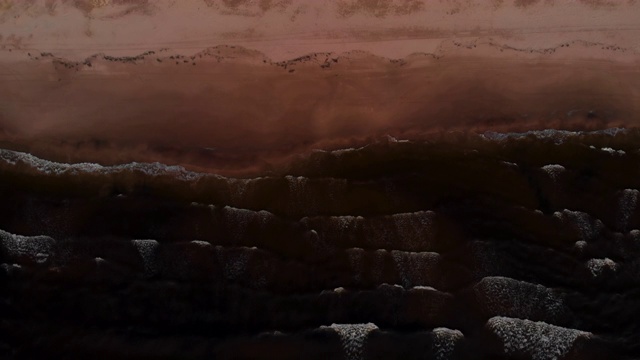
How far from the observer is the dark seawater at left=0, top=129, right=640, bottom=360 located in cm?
596

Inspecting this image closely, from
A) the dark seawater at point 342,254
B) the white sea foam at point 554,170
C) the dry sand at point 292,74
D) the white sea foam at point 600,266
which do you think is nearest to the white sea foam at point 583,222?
the dark seawater at point 342,254

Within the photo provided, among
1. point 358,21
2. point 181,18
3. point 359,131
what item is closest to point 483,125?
point 359,131

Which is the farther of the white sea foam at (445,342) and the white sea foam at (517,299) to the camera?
the white sea foam at (517,299)

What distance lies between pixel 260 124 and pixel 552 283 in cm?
374

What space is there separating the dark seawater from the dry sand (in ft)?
0.95

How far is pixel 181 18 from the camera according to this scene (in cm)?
677

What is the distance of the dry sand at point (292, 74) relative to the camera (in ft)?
22.2

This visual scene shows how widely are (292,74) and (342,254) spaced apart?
7.24 ft

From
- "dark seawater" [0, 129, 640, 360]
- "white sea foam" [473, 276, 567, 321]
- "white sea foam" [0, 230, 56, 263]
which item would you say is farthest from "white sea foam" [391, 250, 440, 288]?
"white sea foam" [0, 230, 56, 263]

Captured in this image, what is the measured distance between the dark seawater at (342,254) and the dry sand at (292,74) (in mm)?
290

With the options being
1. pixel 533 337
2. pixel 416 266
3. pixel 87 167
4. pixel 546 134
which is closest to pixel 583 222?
pixel 546 134

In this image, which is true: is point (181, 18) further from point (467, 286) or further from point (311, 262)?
point (467, 286)

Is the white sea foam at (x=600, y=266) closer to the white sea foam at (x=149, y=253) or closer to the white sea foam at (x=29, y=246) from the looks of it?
the white sea foam at (x=149, y=253)

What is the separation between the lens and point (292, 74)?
6832mm
